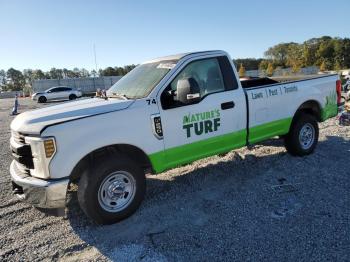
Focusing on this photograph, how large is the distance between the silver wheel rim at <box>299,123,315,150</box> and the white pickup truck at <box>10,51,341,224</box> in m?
0.76

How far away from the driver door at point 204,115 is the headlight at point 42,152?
1464 mm

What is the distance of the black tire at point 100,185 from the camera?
4031 millimetres

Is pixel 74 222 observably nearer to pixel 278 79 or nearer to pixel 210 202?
pixel 210 202

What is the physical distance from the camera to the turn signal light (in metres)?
3.73

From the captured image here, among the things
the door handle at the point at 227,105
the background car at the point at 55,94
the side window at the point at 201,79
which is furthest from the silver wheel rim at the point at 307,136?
the background car at the point at 55,94

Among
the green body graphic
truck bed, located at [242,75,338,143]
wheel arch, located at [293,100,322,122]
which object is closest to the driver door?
truck bed, located at [242,75,338,143]

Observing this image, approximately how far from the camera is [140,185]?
4.43 meters

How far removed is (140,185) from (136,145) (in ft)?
1.77

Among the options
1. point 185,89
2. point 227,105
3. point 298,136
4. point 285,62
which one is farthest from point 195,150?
point 285,62

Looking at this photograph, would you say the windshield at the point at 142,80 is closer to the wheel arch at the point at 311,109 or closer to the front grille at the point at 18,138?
the front grille at the point at 18,138

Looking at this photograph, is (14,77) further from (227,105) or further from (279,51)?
(227,105)

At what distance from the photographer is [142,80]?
5039 millimetres

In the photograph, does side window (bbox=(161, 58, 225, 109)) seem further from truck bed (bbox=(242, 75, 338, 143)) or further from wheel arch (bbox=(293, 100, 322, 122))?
wheel arch (bbox=(293, 100, 322, 122))

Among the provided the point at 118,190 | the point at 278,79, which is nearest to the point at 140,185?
the point at 118,190
